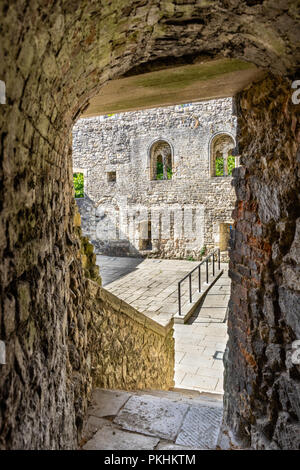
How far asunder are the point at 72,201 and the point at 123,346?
63.7 inches

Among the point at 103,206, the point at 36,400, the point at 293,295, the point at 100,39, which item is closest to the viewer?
the point at 36,400

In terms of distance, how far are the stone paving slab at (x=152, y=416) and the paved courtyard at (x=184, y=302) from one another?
1.81 metres

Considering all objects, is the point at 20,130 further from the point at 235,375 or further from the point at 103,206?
the point at 103,206

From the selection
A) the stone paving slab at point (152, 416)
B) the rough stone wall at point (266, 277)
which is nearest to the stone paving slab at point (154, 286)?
the stone paving slab at point (152, 416)

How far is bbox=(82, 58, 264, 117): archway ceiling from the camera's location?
6.48ft

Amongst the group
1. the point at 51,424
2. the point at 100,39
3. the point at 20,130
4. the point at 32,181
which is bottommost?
the point at 51,424

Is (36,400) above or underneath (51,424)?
above

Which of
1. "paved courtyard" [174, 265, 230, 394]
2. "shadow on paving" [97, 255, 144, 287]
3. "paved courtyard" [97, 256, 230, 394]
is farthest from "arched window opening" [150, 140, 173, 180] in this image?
"paved courtyard" [174, 265, 230, 394]

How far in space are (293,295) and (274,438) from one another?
0.77 meters

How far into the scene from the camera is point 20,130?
42.1 inches

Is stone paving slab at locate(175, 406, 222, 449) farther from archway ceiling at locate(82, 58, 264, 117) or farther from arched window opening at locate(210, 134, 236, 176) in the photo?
arched window opening at locate(210, 134, 236, 176)

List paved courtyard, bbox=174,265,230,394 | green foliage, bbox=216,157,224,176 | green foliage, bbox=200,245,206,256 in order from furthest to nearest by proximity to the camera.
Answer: green foliage, bbox=216,157,224,176
green foliage, bbox=200,245,206,256
paved courtyard, bbox=174,265,230,394

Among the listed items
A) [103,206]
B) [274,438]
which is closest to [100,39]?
[274,438]

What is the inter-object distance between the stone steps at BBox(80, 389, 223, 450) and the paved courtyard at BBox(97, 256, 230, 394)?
181 centimetres
